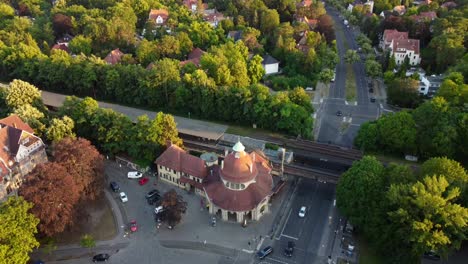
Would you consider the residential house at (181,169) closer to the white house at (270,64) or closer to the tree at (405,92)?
the white house at (270,64)

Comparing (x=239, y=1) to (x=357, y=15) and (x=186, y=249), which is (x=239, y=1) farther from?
(x=186, y=249)

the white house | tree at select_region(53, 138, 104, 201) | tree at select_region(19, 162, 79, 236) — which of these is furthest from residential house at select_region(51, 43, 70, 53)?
tree at select_region(19, 162, 79, 236)

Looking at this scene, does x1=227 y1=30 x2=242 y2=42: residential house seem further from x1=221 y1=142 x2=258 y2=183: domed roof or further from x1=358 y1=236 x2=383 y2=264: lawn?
x1=358 y1=236 x2=383 y2=264: lawn

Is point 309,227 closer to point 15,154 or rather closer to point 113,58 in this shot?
point 15,154

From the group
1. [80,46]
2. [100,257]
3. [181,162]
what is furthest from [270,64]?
[100,257]

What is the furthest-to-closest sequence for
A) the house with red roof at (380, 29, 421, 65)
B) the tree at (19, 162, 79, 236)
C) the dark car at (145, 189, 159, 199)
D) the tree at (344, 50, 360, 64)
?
1. the tree at (344, 50, 360, 64)
2. the house with red roof at (380, 29, 421, 65)
3. the dark car at (145, 189, 159, 199)
4. the tree at (19, 162, 79, 236)

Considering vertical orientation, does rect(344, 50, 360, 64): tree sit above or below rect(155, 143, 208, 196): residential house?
above

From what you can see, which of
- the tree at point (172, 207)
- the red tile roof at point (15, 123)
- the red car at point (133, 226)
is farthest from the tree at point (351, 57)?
the red tile roof at point (15, 123)

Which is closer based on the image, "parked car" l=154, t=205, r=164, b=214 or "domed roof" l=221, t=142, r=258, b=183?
"domed roof" l=221, t=142, r=258, b=183
